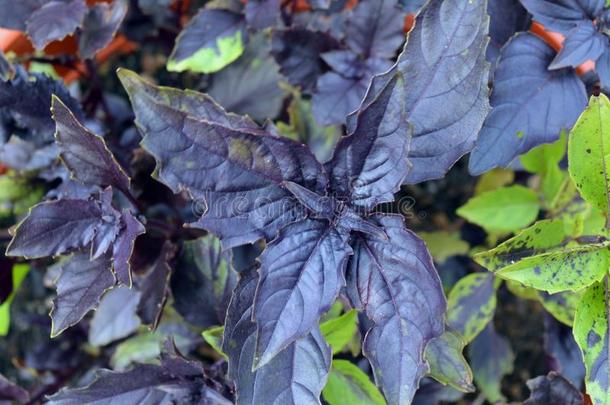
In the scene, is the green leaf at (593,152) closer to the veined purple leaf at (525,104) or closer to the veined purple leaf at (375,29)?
the veined purple leaf at (525,104)

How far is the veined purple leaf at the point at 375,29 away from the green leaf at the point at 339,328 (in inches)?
15.8

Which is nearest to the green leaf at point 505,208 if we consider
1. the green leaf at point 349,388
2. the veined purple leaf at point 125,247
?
the green leaf at point 349,388

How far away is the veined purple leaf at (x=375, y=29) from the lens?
97 centimetres

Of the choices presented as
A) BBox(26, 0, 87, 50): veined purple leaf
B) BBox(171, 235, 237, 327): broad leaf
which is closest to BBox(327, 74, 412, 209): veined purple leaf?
BBox(171, 235, 237, 327): broad leaf

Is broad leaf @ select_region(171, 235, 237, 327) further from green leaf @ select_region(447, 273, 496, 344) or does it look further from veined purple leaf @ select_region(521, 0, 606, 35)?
veined purple leaf @ select_region(521, 0, 606, 35)

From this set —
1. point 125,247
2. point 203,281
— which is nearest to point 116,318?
point 203,281

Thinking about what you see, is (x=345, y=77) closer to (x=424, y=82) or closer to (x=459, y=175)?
(x=424, y=82)

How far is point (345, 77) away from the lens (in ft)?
3.22

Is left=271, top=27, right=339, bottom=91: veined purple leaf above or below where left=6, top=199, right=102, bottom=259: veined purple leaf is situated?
above

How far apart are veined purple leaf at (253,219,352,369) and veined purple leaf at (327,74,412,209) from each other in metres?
0.05

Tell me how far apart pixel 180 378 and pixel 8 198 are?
44cm

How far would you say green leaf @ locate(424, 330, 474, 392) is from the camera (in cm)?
76

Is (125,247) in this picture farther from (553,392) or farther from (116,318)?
(553,392)

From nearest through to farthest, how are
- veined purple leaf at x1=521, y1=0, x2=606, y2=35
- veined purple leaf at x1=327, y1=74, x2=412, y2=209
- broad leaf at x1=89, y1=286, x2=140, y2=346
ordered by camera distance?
veined purple leaf at x1=327, y1=74, x2=412, y2=209
veined purple leaf at x1=521, y1=0, x2=606, y2=35
broad leaf at x1=89, y1=286, x2=140, y2=346
